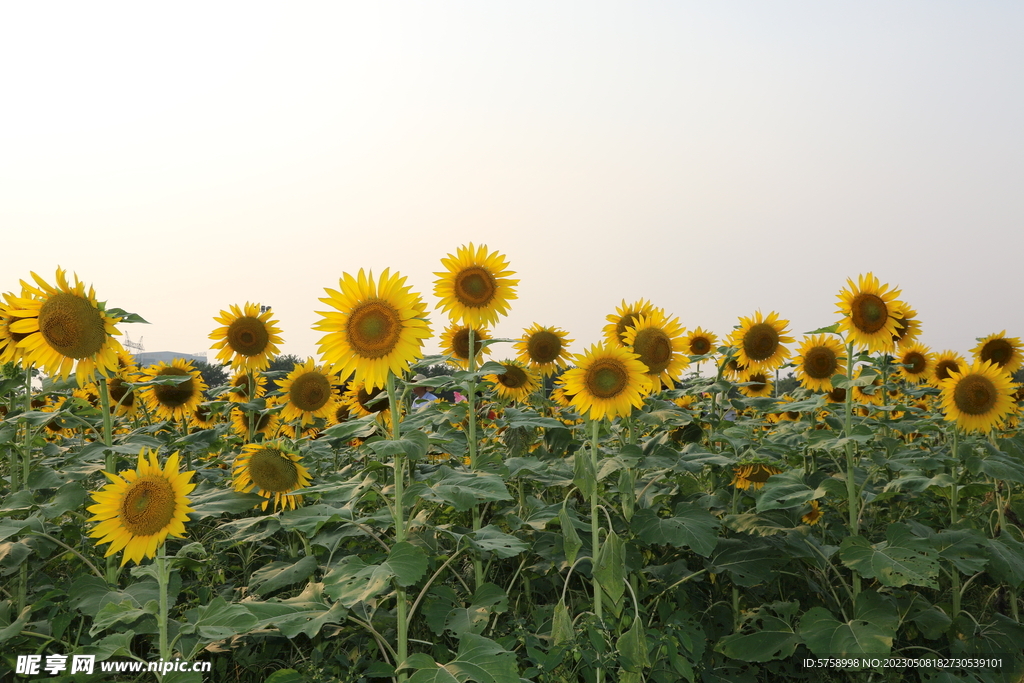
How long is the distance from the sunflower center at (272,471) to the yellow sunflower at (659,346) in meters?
2.17

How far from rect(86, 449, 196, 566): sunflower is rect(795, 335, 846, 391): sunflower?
525cm

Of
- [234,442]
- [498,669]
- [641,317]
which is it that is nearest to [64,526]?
[234,442]

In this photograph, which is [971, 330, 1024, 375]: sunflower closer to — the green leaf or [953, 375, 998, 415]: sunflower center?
[953, 375, 998, 415]: sunflower center

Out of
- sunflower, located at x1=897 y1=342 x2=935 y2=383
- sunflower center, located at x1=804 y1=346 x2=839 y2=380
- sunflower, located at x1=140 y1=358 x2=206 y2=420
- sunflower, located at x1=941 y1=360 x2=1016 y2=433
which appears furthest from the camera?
sunflower, located at x1=897 y1=342 x2=935 y2=383

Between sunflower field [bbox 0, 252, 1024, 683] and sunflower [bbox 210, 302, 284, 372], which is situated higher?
sunflower [bbox 210, 302, 284, 372]

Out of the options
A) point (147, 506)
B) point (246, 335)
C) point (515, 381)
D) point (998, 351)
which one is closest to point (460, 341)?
point (515, 381)

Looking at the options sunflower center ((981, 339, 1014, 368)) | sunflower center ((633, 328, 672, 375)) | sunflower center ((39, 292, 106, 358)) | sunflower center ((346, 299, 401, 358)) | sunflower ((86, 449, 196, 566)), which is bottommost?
sunflower ((86, 449, 196, 566))

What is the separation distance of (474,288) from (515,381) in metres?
1.82

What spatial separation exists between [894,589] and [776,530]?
1169 mm

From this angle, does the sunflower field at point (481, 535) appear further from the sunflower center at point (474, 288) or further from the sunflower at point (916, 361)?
the sunflower at point (916, 361)

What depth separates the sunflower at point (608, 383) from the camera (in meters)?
3.90

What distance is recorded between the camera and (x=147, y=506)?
3.23 m

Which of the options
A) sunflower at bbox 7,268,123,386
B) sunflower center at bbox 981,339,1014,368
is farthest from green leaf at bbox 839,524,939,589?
sunflower at bbox 7,268,123,386

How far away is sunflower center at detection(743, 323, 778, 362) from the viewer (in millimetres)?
6164
